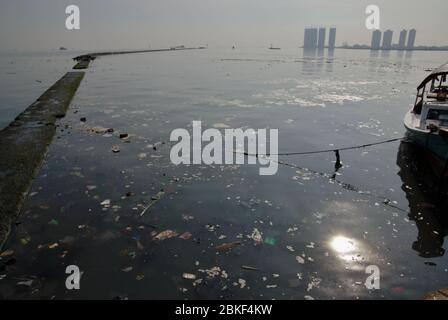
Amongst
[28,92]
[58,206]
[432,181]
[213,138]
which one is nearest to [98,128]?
[213,138]

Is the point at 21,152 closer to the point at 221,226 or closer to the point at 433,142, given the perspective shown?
the point at 221,226

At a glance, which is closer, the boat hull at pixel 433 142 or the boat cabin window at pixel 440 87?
the boat hull at pixel 433 142

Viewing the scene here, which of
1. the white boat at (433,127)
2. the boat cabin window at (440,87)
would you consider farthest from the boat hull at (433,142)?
the boat cabin window at (440,87)

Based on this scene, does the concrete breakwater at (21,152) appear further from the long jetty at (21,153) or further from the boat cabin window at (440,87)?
the boat cabin window at (440,87)

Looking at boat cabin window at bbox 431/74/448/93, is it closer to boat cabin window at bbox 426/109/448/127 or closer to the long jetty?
boat cabin window at bbox 426/109/448/127

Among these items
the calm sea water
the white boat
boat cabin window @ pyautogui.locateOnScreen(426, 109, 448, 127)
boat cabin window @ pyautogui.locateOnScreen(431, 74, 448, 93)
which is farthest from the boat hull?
boat cabin window @ pyautogui.locateOnScreen(431, 74, 448, 93)
